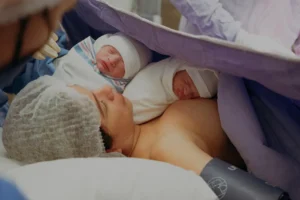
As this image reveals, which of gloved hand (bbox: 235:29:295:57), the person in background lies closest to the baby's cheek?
gloved hand (bbox: 235:29:295:57)

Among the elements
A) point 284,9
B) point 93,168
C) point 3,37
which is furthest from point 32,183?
point 284,9

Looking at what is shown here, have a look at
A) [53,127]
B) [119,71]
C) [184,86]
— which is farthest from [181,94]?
[53,127]

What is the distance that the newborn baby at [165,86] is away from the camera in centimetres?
97

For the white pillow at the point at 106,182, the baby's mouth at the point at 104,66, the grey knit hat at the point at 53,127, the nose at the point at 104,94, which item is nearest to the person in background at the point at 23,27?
the white pillow at the point at 106,182

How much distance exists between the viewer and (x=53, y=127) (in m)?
0.83

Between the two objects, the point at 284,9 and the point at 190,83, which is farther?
the point at 284,9

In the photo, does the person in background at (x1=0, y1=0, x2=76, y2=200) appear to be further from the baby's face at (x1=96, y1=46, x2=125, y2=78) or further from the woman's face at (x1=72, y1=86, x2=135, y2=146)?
the baby's face at (x1=96, y1=46, x2=125, y2=78)

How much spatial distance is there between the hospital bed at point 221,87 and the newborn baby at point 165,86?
0.22 ft

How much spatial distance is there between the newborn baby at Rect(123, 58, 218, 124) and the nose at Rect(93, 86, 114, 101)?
74 mm

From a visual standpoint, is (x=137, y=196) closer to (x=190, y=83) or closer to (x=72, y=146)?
(x=72, y=146)

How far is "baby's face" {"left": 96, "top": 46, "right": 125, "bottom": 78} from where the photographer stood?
41.2 inches

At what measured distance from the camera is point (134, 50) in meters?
1.03

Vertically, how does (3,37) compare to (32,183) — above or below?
above

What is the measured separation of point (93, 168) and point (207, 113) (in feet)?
1.11
